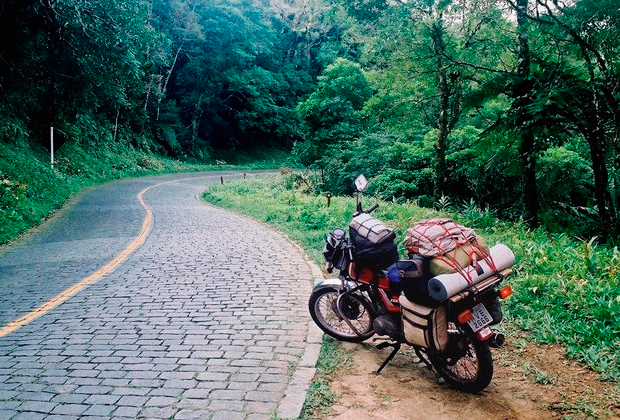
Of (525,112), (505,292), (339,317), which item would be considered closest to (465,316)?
(505,292)

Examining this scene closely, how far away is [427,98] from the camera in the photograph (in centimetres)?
1606

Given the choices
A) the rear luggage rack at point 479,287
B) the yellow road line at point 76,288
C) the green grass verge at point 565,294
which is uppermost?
the rear luggage rack at point 479,287

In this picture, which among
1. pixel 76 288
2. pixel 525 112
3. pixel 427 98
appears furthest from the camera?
pixel 427 98

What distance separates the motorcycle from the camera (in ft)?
12.1

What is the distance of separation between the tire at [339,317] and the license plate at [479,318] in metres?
1.29

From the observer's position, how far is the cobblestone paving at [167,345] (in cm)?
381

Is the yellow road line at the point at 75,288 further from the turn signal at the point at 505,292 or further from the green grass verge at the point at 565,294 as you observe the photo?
the turn signal at the point at 505,292

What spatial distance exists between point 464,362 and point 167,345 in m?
3.17

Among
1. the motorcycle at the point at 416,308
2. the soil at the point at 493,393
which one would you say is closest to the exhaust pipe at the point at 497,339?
the motorcycle at the point at 416,308

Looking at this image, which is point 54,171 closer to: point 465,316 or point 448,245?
point 448,245

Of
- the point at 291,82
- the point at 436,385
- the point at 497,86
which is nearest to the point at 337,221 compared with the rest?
the point at 497,86

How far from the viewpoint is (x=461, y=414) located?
11.8ft

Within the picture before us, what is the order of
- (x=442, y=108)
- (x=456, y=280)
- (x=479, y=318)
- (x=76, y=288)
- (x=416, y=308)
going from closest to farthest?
(x=456, y=280), (x=479, y=318), (x=416, y=308), (x=76, y=288), (x=442, y=108)

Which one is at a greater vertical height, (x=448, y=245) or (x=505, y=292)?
(x=448, y=245)
